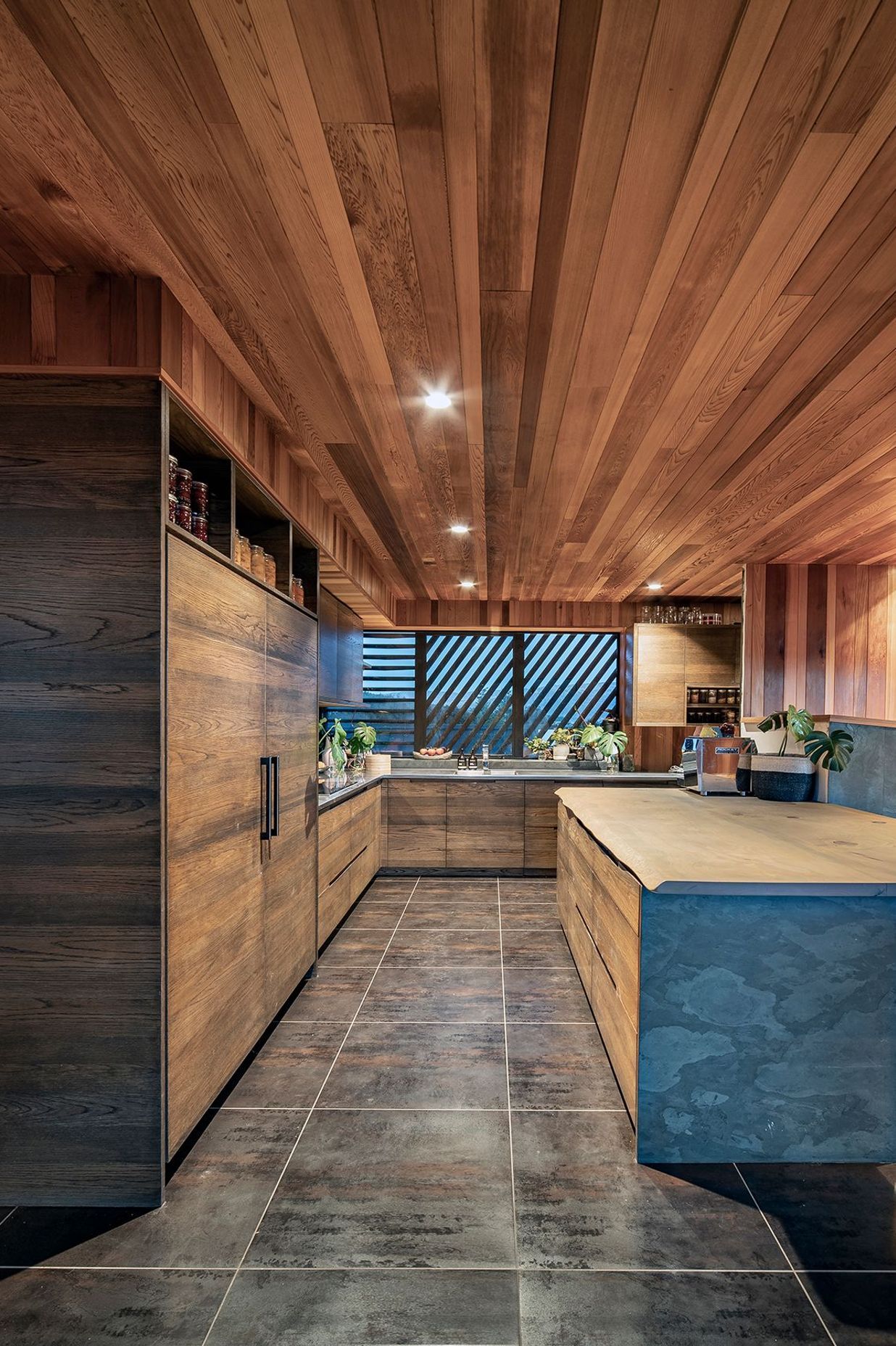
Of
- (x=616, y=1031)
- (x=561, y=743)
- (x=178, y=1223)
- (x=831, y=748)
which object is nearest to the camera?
(x=178, y=1223)

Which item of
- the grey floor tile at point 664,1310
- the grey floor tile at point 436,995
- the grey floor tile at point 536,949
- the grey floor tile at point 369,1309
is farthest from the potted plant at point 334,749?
the grey floor tile at point 664,1310

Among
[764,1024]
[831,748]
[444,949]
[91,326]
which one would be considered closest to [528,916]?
[444,949]

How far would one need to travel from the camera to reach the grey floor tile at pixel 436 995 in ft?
10.5

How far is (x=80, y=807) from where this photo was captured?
192 centimetres

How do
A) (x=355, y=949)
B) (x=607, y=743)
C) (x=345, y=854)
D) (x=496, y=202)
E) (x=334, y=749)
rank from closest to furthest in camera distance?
1. (x=496, y=202)
2. (x=355, y=949)
3. (x=345, y=854)
4. (x=334, y=749)
5. (x=607, y=743)

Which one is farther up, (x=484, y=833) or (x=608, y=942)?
(x=608, y=942)

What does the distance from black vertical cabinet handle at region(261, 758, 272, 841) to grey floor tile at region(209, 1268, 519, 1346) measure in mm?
1380

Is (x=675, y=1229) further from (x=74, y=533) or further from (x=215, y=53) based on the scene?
(x=215, y=53)

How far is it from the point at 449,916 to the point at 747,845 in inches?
114

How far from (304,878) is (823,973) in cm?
225

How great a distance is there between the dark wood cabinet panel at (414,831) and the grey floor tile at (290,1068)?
2944 millimetres

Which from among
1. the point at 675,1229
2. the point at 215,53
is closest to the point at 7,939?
the point at 675,1229

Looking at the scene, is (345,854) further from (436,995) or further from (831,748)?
(831,748)

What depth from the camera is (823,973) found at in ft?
6.84
